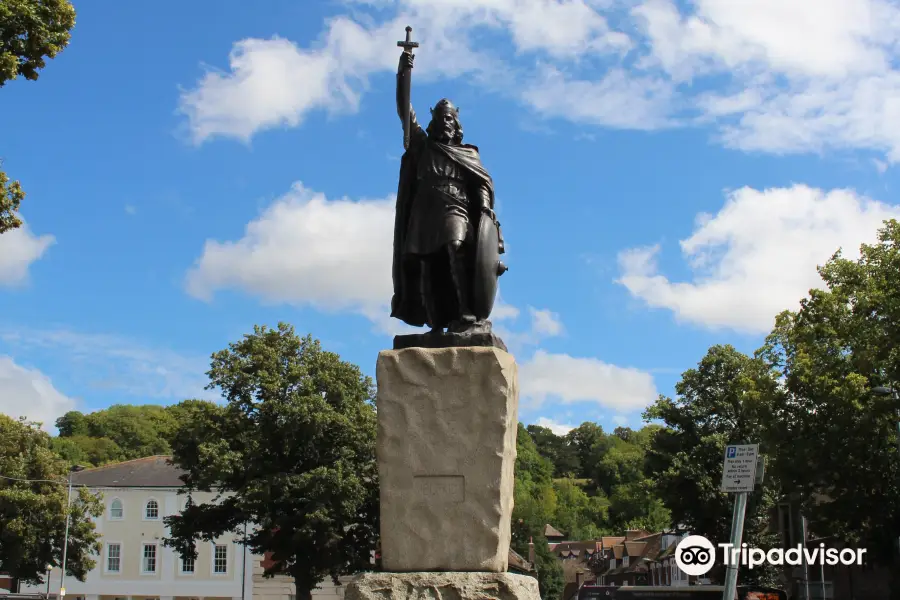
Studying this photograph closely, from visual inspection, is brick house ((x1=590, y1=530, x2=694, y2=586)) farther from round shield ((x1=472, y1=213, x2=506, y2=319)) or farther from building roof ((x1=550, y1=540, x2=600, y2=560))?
round shield ((x1=472, y1=213, x2=506, y2=319))

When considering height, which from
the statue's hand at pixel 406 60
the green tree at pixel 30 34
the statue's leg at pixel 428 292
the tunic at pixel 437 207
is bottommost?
the statue's leg at pixel 428 292

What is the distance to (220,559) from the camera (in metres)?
56.4

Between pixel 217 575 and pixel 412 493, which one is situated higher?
pixel 412 493

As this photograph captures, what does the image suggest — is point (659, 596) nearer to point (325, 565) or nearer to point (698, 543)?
point (698, 543)

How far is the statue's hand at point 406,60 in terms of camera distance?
8188 millimetres

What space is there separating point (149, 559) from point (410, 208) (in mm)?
53997

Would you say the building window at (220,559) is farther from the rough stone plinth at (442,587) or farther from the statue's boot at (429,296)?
the rough stone plinth at (442,587)

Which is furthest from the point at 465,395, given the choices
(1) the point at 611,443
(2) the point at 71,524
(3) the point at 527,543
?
(1) the point at 611,443

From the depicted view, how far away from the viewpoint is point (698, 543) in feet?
97.8

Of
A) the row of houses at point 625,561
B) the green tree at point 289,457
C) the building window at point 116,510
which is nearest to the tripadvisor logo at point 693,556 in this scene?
the green tree at point 289,457

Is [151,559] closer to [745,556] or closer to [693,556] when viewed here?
[745,556]

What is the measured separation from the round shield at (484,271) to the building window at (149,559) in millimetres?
53926

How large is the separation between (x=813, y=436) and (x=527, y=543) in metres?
51.7

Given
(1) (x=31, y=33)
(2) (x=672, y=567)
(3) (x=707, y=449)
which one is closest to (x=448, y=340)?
(1) (x=31, y=33)
